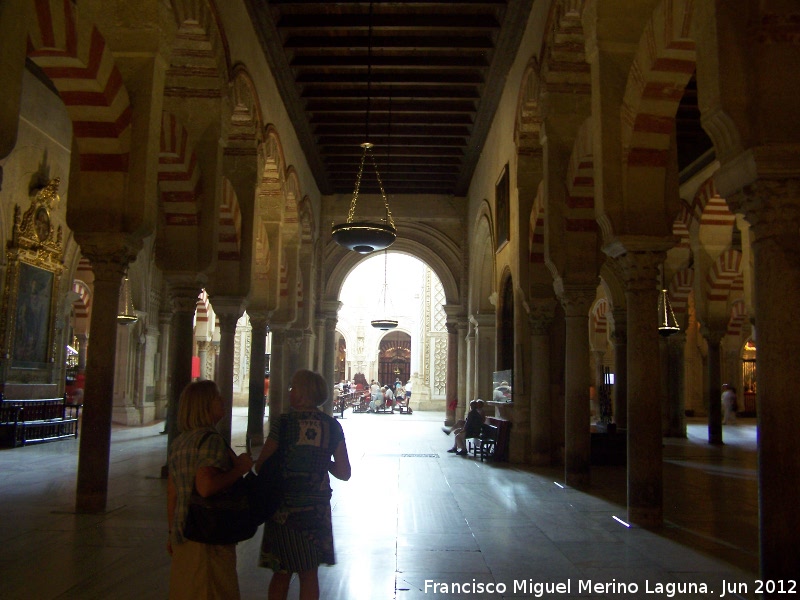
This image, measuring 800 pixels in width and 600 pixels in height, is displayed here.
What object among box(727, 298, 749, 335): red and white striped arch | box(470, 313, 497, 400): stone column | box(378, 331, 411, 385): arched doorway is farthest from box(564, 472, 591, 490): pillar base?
box(378, 331, 411, 385): arched doorway

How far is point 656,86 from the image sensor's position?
509 cm

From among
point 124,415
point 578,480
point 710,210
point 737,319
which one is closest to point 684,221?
point 710,210

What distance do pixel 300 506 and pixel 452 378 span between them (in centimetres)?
1358

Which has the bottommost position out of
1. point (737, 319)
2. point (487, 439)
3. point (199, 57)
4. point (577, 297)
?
point (487, 439)

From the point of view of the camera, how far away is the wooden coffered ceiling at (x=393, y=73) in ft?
27.6

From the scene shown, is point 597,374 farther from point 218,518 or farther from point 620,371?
point 218,518

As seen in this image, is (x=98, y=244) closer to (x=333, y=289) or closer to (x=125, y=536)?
(x=125, y=536)

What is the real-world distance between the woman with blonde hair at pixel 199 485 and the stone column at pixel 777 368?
2.40 metres

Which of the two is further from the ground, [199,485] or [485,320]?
[485,320]

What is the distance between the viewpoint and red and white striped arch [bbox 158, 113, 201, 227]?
656 centimetres

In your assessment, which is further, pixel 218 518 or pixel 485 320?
pixel 485 320

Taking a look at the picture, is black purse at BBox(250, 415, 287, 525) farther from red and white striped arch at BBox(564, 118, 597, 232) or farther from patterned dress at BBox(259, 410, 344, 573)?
red and white striped arch at BBox(564, 118, 597, 232)

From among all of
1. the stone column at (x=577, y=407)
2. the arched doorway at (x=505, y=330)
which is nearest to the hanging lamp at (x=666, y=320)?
the arched doorway at (x=505, y=330)

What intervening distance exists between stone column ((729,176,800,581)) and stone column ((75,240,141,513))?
4171 mm
